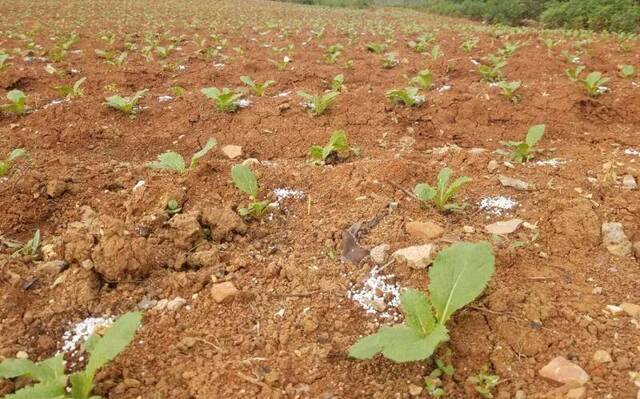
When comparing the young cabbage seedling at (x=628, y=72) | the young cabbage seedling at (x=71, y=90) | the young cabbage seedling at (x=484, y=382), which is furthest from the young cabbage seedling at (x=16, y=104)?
the young cabbage seedling at (x=628, y=72)

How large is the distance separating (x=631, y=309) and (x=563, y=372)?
0.44 metres

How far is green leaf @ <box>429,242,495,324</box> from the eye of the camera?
5.24 feet

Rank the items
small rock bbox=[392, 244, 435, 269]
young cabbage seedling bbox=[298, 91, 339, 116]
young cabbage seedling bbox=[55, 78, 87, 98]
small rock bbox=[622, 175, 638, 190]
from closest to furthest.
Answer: small rock bbox=[392, 244, 435, 269]
small rock bbox=[622, 175, 638, 190]
young cabbage seedling bbox=[298, 91, 339, 116]
young cabbage seedling bbox=[55, 78, 87, 98]

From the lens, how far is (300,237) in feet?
7.57

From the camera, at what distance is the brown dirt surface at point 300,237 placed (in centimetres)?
155

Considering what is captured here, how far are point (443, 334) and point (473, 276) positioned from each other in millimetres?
289

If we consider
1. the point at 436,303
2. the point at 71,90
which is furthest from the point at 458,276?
the point at 71,90

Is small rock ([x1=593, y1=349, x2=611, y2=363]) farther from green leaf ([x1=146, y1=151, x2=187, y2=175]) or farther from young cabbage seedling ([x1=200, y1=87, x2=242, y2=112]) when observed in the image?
young cabbage seedling ([x1=200, y1=87, x2=242, y2=112])

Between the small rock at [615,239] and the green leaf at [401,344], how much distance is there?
1.04 m

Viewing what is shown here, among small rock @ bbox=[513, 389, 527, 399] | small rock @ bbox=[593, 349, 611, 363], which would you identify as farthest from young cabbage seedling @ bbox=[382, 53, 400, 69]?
small rock @ bbox=[513, 389, 527, 399]

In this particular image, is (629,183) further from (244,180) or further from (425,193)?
(244,180)

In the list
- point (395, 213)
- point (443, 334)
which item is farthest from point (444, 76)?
point (443, 334)

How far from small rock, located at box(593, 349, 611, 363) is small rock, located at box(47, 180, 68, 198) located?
103 inches

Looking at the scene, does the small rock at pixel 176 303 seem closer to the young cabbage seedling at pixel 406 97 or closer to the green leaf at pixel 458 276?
the green leaf at pixel 458 276
